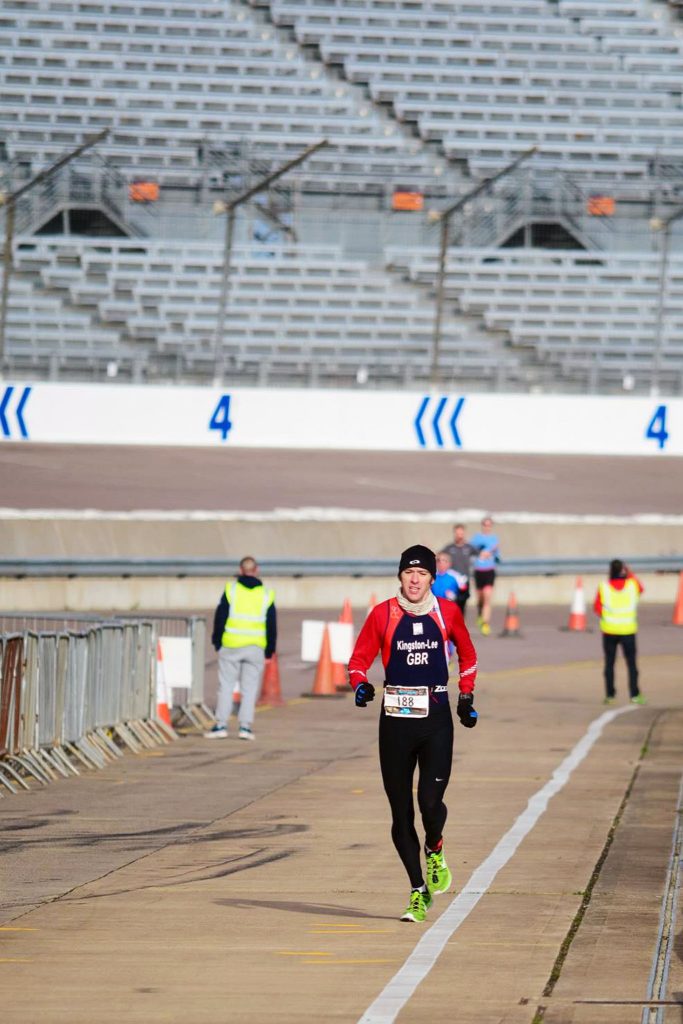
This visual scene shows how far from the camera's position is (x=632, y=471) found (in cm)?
4594

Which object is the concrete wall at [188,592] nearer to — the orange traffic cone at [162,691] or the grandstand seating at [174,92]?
the orange traffic cone at [162,691]

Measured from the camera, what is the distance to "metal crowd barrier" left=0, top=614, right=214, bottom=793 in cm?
1387

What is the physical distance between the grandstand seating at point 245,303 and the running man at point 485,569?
57.1 ft

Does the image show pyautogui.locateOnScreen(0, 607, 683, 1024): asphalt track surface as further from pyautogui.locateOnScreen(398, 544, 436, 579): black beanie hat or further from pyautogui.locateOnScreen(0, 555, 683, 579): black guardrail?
pyautogui.locateOnScreen(0, 555, 683, 579): black guardrail

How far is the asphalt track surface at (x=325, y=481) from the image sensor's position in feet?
123

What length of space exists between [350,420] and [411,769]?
2270 cm

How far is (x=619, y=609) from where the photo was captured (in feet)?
71.3

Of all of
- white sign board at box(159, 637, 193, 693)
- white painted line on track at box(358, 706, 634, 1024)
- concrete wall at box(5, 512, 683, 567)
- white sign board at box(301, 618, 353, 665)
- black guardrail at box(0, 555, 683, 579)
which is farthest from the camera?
concrete wall at box(5, 512, 683, 567)

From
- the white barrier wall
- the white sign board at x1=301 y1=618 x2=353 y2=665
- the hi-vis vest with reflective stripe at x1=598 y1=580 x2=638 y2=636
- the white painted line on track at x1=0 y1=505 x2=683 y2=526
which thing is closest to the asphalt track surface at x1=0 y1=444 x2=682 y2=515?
the white painted line on track at x1=0 y1=505 x2=683 y2=526

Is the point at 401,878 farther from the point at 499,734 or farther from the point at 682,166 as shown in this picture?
the point at 682,166

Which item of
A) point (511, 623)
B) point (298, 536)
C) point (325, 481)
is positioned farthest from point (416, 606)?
point (325, 481)

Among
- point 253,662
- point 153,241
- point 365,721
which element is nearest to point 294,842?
point 253,662

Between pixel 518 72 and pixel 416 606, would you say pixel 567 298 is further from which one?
pixel 416 606

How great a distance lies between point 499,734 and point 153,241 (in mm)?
33572
